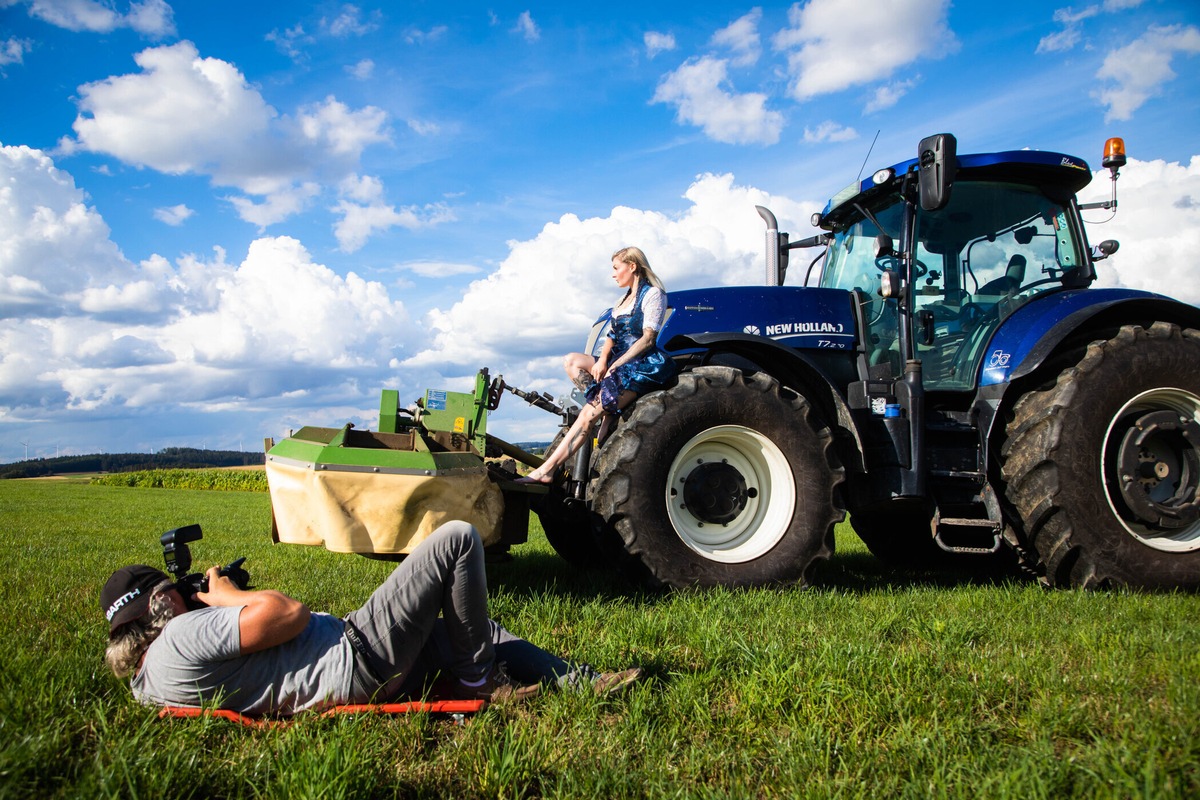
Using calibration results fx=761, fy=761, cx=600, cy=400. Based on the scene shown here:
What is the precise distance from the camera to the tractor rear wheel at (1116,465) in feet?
15.4

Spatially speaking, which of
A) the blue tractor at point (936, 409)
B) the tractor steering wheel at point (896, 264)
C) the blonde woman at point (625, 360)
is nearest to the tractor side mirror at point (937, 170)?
the blue tractor at point (936, 409)

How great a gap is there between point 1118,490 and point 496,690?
4.26 meters

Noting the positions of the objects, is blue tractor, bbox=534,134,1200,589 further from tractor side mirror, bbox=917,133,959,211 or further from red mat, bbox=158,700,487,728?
red mat, bbox=158,700,487,728

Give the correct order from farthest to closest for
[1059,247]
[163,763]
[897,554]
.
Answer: [897,554], [1059,247], [163,763]

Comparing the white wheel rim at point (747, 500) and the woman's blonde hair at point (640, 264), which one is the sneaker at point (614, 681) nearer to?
the white wheel rim at point (747, 500)

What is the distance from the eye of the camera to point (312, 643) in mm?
2752

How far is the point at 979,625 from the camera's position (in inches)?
152

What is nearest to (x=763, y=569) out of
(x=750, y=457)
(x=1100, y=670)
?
(x=750, y=457)

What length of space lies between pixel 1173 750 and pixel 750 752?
4.18ft

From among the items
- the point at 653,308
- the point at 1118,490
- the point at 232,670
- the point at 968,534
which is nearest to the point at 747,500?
the point at 653,308

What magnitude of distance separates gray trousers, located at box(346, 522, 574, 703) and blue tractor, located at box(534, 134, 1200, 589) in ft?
4.93

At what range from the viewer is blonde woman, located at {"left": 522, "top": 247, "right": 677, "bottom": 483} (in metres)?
4.68

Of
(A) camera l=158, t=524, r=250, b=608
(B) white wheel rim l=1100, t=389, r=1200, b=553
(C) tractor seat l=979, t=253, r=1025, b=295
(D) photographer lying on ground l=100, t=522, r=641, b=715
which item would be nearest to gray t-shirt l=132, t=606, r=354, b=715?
(D) photographer lying on ground l=100, t=522, r=641, b=715

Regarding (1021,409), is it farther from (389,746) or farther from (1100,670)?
(389,746)
